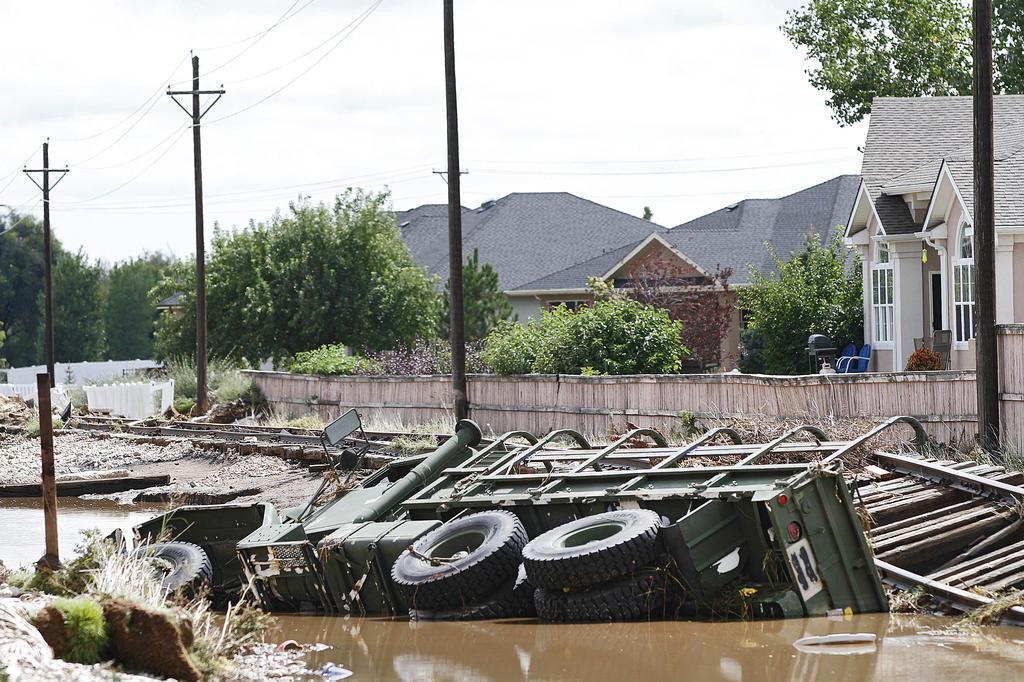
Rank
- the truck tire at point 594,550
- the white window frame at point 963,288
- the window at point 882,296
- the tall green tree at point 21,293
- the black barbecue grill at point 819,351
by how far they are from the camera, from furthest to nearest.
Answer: the tall green tree at point 21,293 → the black barbecue grill at point 819,351 → the window at point 882,296 → the white window frame at point 963,288 → the truck tire at point 594,550

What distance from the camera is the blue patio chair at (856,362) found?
3073 cm

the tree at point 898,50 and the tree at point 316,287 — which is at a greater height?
the tree at point 898,50

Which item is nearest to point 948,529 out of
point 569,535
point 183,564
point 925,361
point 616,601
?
point 616,601

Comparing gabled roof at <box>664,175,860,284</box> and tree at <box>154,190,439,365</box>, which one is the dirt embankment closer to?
tree at <box>154,190,439,365</box>

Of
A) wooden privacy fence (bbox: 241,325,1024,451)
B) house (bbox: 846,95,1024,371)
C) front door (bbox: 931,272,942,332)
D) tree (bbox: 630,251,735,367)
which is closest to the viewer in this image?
wooden privacy fence (bbox: 241,325,1024,451)

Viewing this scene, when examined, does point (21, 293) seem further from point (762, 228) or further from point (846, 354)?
point (846, 354)

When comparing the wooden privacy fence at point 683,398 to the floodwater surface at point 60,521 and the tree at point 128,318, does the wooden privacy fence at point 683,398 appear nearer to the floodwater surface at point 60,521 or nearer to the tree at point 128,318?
the floodwater surface at point 60,521

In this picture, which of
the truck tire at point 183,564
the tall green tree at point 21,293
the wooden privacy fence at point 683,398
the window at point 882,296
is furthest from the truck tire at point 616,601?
the tall green tree at point 21,293

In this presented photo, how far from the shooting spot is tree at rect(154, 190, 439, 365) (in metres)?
44.3

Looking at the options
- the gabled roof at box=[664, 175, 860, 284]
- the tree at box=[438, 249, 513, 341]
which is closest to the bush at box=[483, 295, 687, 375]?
the tree at box=[438, 249, 513, 341]

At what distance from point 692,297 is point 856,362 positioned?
10.2 meters

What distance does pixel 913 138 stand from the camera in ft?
108

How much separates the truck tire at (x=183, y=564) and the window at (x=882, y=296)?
62.8ft

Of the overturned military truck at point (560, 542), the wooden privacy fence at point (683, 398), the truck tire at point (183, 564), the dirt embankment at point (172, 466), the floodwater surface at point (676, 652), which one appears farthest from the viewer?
the dirt embankment at point (172, 466)
